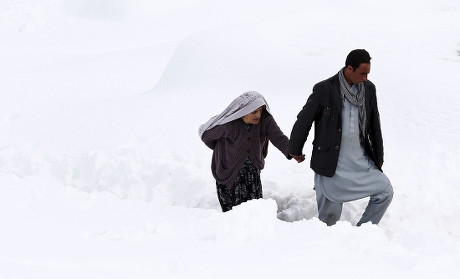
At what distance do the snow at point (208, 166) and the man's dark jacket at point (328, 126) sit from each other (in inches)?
22.8

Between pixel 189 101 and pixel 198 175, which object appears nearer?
pixel 198 175

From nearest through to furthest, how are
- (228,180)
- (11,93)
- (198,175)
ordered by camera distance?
(228,180), (198,175), (11,93)

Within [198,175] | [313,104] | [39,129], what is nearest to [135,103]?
[39,129]

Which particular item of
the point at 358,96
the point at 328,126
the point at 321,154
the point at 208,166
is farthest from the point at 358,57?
the point at 208,166

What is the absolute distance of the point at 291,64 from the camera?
8.51 metres

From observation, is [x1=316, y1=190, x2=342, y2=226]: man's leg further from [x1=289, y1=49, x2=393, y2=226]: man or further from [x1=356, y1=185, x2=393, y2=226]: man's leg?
[x1=356, y1=185, x2=393, y2=226]: man's leg

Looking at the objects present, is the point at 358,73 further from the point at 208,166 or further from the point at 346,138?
the point at 208,166

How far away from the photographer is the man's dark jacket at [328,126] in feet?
12.6

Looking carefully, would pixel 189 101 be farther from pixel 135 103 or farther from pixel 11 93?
pixel 11 93

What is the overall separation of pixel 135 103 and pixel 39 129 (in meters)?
1.42

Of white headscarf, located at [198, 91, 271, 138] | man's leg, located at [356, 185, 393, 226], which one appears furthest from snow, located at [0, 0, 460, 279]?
white headscarf, located at [198, 91, 271, 138]

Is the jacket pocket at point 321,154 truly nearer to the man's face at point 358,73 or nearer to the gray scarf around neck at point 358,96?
the gray scarf around neck at point 358,96

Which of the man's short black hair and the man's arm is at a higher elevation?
the man's short black hair

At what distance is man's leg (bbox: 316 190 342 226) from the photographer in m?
4.25
